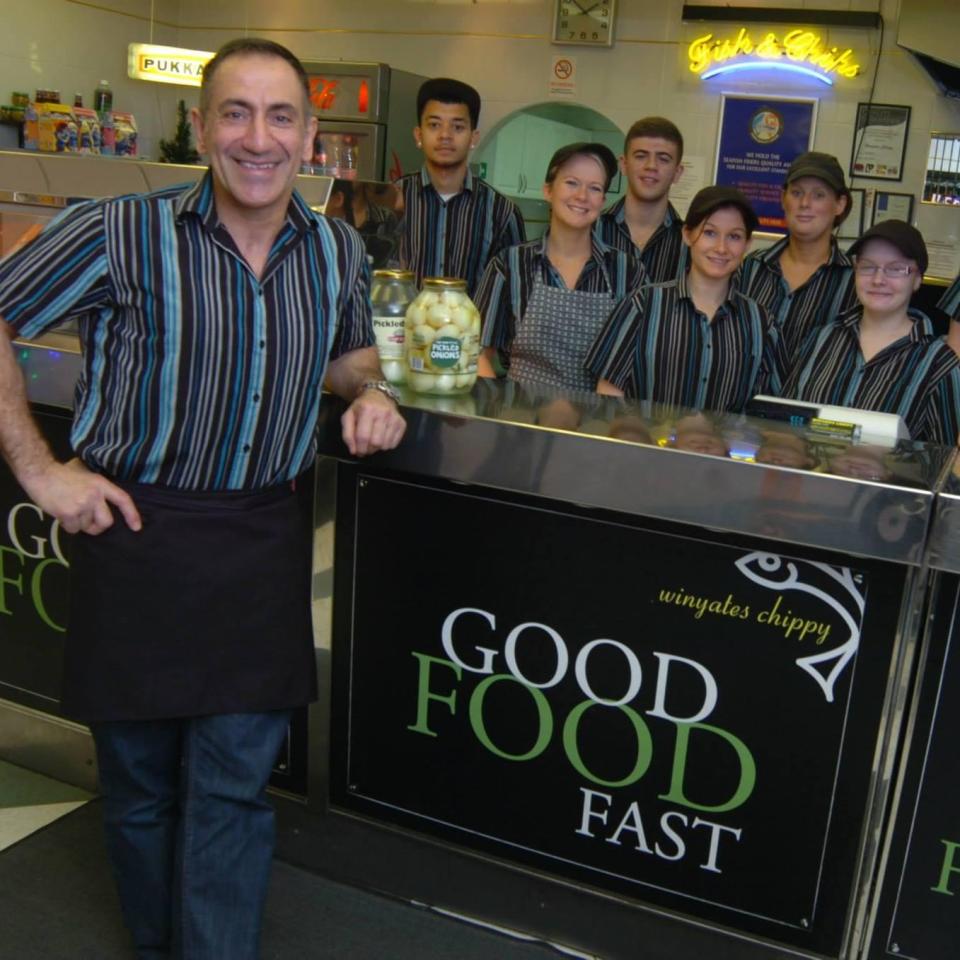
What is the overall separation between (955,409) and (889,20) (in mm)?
3692

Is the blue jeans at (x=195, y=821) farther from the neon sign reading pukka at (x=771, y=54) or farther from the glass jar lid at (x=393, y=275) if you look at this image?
the neon sign reading pukka at (x=771, y=54)

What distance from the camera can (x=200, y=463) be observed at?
1684mm

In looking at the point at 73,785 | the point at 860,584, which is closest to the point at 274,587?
the point at 860,584

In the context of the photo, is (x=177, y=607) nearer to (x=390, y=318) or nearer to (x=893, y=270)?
(x=390, y=318)

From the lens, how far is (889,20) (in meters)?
5.65

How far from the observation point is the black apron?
170cm

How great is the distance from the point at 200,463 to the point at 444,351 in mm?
518

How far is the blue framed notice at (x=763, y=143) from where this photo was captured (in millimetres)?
5883

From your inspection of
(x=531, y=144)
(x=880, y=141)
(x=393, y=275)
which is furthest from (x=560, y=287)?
(x=531, y=144)

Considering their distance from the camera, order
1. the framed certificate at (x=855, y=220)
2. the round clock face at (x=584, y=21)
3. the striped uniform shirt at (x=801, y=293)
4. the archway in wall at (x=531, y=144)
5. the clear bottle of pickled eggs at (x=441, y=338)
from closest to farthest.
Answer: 1. the clear bottle of pickled eggs at (x=441, y=338)
2. the striped uniform shirt at (x=801, y=293)
3. the framed certificate at (x=855, y=220)
4. the round clock face at (x=584, y=21)
5. the archway in wall at (x=531, y=144)

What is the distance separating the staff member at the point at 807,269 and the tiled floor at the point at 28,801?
224cm

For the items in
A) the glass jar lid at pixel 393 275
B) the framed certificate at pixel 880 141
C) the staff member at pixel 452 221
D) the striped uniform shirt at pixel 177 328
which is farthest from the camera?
the framed certificate at pixel 880 141

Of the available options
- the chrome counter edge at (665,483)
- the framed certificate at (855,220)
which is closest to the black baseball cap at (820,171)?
the chrome counter edge at (665,483)

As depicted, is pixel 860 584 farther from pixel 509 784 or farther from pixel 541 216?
pixel 541 216
